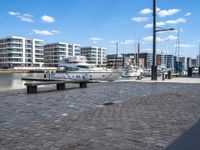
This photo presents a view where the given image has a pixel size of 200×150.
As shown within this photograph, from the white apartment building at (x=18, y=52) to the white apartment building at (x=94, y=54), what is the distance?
39.5m

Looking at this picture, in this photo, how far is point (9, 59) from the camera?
123 m

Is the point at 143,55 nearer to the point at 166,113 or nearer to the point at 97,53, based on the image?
the point at 97,53

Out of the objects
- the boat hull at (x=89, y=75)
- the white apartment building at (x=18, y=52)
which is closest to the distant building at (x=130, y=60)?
the boat hull at (x=89, y=75)

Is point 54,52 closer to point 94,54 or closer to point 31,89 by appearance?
point 94,54

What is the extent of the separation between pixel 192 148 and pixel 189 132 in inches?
41.6

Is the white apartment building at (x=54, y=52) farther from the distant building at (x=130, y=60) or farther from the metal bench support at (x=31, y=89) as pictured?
the metal bench support at (x=31, y=89)

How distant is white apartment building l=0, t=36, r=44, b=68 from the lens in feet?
403

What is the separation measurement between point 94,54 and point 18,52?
55.0 metres

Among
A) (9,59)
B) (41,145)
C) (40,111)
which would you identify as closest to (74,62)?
(40,111)

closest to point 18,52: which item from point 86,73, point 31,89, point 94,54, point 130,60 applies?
point 94,54

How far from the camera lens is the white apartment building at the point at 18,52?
12288 cm

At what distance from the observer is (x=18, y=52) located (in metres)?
125

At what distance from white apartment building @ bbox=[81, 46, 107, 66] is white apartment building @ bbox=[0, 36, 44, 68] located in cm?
3951

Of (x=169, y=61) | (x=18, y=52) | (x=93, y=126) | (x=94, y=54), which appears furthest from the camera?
(x=94, y=54)
